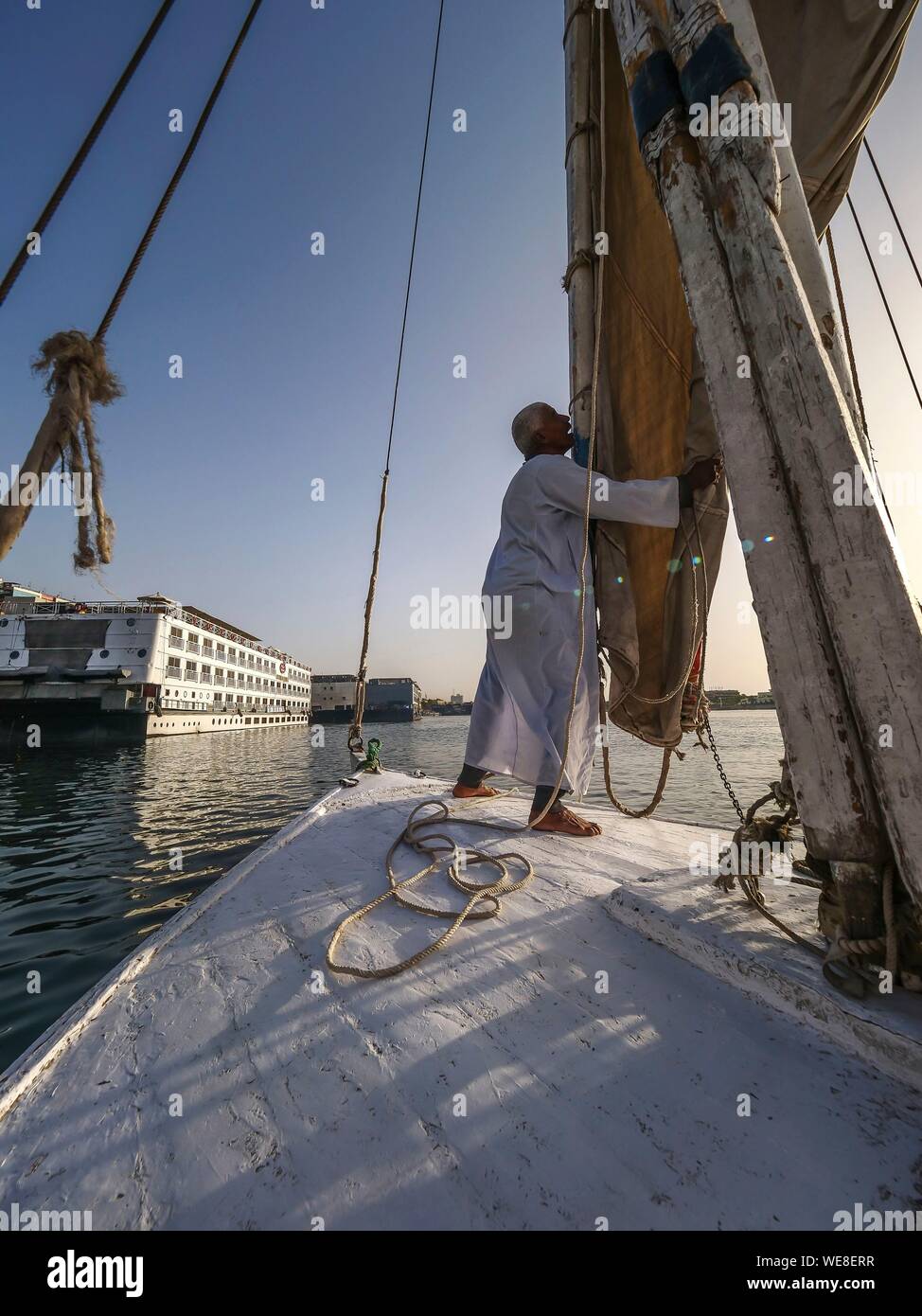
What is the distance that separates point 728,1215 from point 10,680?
103 feet

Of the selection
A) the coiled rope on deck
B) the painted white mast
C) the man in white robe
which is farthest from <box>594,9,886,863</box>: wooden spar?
the man in white robe

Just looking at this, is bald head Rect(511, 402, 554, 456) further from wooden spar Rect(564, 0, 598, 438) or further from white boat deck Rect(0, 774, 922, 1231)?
white boat deck Rect(0, 774, 922, 1231)

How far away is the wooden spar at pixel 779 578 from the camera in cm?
121

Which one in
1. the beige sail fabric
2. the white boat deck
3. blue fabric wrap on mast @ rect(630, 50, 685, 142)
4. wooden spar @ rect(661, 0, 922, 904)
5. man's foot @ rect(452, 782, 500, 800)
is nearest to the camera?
the white boat deck

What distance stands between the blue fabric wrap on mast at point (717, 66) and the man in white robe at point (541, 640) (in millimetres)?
1285

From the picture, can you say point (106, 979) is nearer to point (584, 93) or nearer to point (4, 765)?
point (584, 93)

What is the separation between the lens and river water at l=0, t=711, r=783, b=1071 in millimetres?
3213

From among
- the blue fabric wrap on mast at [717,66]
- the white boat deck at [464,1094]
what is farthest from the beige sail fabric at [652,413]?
the white boat deck at [464,1094]

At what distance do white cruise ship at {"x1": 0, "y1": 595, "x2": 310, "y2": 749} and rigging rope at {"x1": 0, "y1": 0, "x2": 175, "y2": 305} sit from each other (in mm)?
26968

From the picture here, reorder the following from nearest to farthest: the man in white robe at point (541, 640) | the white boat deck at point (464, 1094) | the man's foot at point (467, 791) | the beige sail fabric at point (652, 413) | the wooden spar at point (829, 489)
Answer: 1. the white boat deck at point (464, 1094)
2. the wooden spar at point (829, 489)
3. the beige sail fabric at point (652, 413)
4. the man in white robe at point (541, 640)
5. the man's foot at point (467, 791)

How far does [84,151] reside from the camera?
222 cm

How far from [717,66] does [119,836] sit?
8.73m

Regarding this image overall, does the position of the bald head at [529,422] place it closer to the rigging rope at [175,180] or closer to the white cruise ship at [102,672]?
the rigging rope at [175,180]

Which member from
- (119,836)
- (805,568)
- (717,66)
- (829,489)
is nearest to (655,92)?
(717,66)
